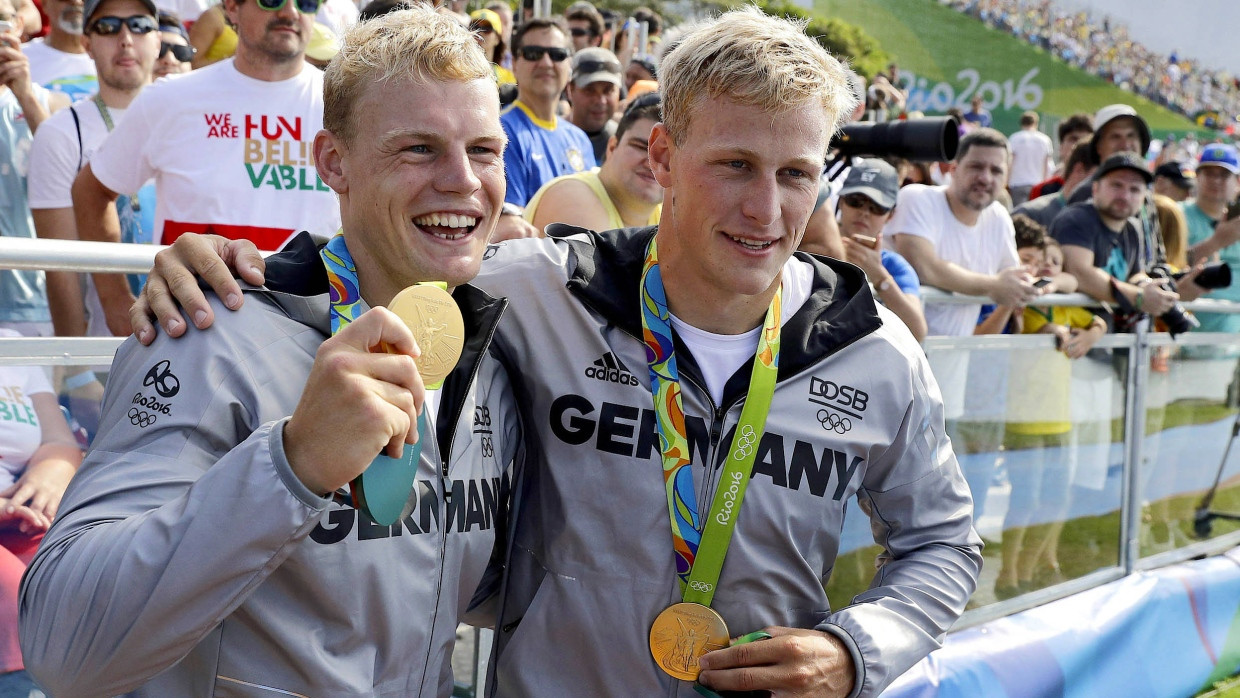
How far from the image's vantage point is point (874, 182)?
176 inches

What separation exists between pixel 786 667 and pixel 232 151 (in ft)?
9.03

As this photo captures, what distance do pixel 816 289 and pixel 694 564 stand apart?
0.71 m

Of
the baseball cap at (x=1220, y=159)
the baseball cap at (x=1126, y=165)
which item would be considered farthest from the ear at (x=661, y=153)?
the baseball cap at (x=1220, y=159)

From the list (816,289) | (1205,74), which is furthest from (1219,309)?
(1205,74)

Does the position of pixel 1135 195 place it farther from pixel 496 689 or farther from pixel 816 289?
pixel 496 689

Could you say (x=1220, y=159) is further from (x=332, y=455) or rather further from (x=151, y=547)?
(x=151, y=547)

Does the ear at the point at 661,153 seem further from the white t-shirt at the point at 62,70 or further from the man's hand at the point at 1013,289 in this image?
the white t-shirt at the point at 62,70

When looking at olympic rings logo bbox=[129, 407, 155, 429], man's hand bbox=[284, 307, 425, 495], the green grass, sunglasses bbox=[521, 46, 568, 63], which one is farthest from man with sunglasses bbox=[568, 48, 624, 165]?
the green grass

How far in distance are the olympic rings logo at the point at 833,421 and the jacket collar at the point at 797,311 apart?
0.11 meters

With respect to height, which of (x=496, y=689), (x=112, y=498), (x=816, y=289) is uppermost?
(x=816, y=289)

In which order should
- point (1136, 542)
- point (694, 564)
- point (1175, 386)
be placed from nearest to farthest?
point (694, 564)
point (1136, 542)
point (1175, 386)

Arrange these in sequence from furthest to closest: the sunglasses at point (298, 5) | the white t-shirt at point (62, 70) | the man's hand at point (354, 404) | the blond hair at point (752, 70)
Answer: the white t-shirt at point (62, 70) → the sunglasses at point (298, 5) → the blond hair at point (752, 70) → the man's hand at point (354, 404)

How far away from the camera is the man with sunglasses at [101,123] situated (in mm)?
4121

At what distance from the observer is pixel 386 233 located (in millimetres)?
1940
